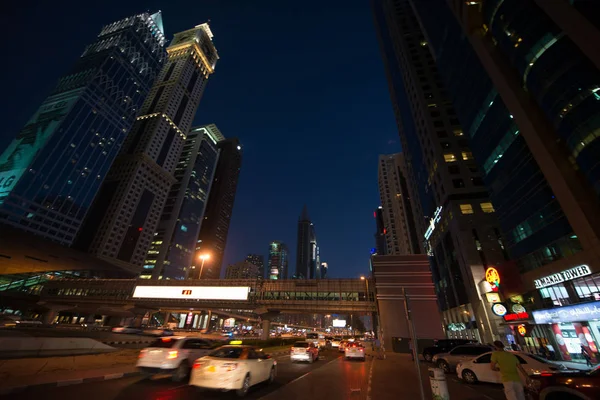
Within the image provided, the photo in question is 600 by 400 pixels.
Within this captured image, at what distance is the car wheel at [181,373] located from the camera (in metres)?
10.4

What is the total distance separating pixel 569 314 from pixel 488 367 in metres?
22.8

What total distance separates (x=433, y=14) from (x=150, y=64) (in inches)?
6403

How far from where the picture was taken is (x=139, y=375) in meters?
11.1

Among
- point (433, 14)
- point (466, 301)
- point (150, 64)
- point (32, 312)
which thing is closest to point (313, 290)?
point (466, 301)

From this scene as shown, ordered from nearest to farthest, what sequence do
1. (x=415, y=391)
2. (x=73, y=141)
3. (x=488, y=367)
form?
(x=415, y=391)
(x=488, y=367)
(x=73, y=141)

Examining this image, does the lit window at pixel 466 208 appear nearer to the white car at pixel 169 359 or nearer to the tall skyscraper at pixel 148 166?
the white car at pixel 169 359

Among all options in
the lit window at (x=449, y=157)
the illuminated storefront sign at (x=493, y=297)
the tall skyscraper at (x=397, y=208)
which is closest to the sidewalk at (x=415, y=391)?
the illuminated storefront sign at (x=493, y=297)

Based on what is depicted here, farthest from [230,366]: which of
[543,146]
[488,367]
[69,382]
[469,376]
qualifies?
[543,146]

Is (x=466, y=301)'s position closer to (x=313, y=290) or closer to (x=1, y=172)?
(x=313, y=290)

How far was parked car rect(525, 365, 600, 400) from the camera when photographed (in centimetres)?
678

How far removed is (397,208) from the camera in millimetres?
119812

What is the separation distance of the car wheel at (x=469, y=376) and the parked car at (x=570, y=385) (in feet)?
22.8

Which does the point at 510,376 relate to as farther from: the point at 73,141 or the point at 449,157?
the point at 73,141

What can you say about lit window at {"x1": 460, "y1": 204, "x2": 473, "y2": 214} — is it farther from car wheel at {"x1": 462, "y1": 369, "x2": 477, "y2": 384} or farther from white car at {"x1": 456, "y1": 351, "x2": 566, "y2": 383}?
car wheel at {"x1": 462, "y1": 369, "x2": 477, "y2": 384}
